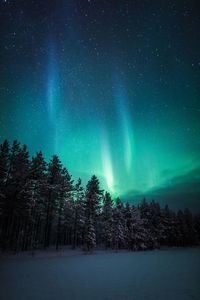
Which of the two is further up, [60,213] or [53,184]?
[53,184]

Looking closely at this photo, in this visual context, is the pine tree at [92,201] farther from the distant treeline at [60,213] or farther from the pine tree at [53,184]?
the pine tree at [53,184]

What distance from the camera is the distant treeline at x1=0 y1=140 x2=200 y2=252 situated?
1162 inches

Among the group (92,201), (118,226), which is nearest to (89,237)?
(92,201)

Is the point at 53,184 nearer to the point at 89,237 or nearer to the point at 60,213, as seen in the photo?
the point at 60,213

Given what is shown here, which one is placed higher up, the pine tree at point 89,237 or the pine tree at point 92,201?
the pine tree at point 92,201

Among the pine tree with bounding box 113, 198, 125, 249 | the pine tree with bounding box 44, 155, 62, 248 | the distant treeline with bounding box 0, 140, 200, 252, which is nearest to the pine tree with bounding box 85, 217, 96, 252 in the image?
the distant treeline with bounding box 0, 140, 200, 252

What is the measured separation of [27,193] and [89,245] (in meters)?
19.5

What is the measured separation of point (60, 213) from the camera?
4069cm

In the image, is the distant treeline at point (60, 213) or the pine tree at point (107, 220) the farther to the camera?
the pine tree at point (107, 220)

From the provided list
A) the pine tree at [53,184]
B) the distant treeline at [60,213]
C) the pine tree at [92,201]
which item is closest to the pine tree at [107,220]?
the distant treeline at [60,213]

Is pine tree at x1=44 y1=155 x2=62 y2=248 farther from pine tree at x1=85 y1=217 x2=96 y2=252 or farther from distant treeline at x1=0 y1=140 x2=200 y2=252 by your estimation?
pine tree at x1=85 y1=217 x2=96 y2=252

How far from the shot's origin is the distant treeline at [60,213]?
96.8ft

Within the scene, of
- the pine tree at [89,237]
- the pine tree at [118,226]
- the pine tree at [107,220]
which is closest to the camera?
the pine tree at [89,237]

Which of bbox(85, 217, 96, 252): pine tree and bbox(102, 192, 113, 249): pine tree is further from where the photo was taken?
bbox(102, 192, 113, 249): pine tree
